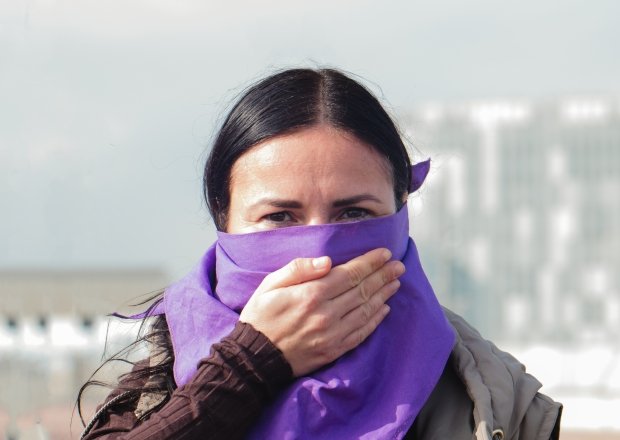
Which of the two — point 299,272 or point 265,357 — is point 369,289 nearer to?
point 299,272

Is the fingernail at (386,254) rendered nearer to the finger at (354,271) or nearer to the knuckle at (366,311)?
the finger at (354,271)

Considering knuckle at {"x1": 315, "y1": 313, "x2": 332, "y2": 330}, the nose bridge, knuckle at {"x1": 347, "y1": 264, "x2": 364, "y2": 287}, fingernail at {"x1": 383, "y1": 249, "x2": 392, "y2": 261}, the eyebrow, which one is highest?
the eyebrow

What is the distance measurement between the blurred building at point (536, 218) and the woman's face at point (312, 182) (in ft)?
377

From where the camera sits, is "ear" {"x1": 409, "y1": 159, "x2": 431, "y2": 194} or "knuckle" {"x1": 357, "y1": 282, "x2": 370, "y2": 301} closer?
"knuckle" {"x1": 357, "y1": 282, "x2": 370, "y2": 301}

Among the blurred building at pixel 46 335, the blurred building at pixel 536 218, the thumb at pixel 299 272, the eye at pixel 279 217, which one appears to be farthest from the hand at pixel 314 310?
the blurred building at pixel 536 218

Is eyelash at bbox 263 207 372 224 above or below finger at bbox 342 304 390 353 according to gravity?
above

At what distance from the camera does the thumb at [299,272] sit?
90.4 inches

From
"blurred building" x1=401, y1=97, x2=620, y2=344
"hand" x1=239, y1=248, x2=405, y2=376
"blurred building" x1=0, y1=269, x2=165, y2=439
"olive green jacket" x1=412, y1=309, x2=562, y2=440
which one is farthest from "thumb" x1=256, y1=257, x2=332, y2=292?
"blurred building" x1=401, y1=97, x2=620, y2=344

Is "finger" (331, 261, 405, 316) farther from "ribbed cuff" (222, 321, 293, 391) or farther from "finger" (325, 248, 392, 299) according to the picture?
"ribbed cuff" (222, 321, 293, 391)

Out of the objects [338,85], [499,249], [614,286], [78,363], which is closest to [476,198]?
[499,249]

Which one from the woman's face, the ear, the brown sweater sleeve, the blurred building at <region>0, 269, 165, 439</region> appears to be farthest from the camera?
the blurred building at <region>0, 269, 165, 439</region>

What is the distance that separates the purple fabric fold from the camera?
2.26 metres

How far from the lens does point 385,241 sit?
2406 mm

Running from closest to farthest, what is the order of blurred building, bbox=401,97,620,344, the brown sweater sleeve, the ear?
the brown sweater sleeve, the ear, blurred building, bbox=401,97,620,344
